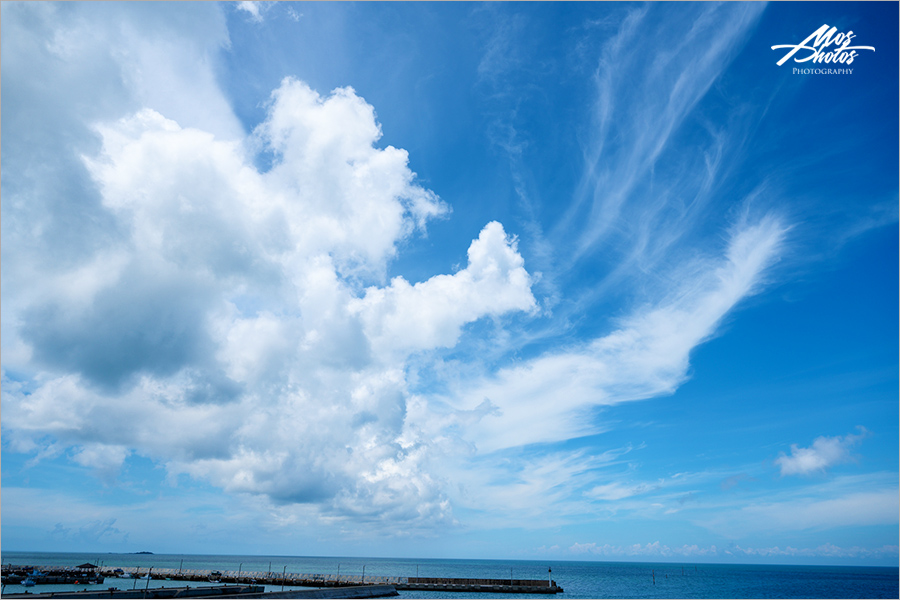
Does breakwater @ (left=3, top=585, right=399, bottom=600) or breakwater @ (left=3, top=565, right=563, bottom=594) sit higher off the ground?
breakwater @ (left=3, top=585, right=399, bottom=600)

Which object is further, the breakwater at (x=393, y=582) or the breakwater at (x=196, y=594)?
the breakwater at (x=393, y=582)

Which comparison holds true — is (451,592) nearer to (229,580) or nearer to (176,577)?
(229,580)

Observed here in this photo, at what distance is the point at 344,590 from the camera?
7381 cm

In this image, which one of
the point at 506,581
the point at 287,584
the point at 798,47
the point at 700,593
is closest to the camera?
the point at 798,47

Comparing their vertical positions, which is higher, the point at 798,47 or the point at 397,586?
the point at 798,47


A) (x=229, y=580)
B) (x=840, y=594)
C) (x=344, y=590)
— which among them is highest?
(x=344, y=590)

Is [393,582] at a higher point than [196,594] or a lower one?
lower

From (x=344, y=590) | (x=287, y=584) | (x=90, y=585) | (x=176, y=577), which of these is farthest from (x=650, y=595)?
(x=90, y=585)

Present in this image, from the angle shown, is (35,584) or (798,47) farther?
(35,584)

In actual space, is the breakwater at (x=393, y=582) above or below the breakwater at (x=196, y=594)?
below

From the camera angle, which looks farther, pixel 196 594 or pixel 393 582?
pixel 393 582

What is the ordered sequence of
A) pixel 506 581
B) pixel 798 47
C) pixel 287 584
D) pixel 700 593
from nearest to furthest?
pixel 798 47 → pixel 506 581 → pixel 287 584 → pixel 700 593

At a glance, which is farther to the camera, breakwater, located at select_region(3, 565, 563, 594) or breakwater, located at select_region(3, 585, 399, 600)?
breakwater, located at select_region(3, 565, 563, 594)

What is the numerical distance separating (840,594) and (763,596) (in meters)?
29.7
